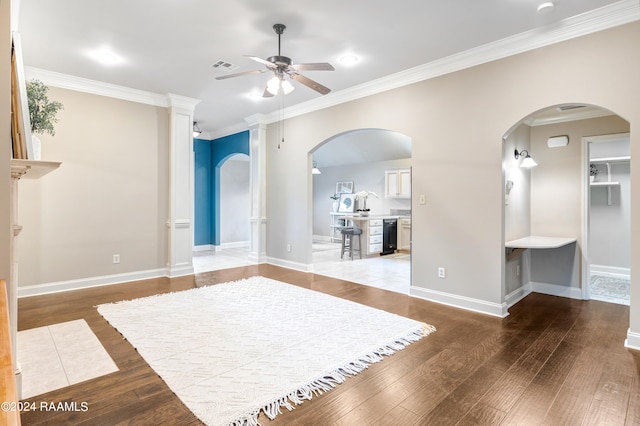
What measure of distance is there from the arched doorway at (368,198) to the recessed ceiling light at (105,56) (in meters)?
4.08

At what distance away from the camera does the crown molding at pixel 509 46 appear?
290cm

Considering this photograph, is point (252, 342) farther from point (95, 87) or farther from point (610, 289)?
point (610, 289)

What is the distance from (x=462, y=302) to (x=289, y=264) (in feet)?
10.7

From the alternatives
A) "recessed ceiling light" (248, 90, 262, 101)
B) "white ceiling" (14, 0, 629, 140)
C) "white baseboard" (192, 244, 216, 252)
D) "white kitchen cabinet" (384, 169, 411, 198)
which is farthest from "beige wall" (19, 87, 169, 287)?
"white kitchen cabinet" (384, 169, 411, 198)

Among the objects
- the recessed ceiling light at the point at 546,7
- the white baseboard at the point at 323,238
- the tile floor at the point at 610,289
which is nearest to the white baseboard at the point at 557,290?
the tile floor at the point at 610,289

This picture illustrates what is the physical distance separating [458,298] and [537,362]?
136 centimetres

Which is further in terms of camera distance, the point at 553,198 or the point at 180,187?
the point at 180,187

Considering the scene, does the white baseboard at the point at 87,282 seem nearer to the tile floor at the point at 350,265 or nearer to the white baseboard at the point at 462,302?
the tile floor at the point at 350,265

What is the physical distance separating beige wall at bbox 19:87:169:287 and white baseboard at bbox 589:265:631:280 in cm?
743

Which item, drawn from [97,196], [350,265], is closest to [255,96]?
[97,196]

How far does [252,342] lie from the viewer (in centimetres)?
296

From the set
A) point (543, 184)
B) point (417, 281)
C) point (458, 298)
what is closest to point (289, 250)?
point (417, 281)

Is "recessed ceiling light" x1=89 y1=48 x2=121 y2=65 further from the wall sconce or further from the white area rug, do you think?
the wall sconce

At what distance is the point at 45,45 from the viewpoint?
3705 millimetres
